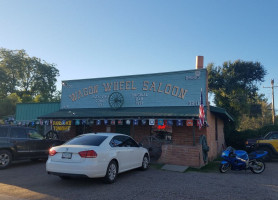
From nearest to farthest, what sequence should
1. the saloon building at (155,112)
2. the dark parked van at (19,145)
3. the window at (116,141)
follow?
the window at (116,141)
the dark parked van at (19,145)
the saloon building at (155,112)

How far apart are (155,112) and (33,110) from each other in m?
11.1

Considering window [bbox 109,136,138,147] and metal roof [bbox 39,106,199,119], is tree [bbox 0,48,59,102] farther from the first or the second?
window [bbox 109,136,138,147]

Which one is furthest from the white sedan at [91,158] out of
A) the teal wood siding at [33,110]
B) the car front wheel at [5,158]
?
the teal wood siding at [33,110]

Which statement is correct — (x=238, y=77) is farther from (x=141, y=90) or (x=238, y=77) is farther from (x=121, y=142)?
(x=121, y=142)

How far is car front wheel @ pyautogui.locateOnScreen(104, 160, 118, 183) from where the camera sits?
691 centimetres

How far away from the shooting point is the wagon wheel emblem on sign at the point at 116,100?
1506cm

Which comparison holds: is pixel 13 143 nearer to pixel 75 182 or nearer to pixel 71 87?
pixel 75 182

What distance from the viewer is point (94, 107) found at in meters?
16.0

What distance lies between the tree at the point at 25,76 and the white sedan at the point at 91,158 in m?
42.0

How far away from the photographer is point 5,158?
966 cm

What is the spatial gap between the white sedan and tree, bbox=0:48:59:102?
42.0 metres

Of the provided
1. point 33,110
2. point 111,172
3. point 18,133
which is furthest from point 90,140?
point 33,110

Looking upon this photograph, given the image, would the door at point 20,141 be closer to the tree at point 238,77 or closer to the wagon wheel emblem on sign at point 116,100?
the wagon wheel emblem on sign at point 116,100

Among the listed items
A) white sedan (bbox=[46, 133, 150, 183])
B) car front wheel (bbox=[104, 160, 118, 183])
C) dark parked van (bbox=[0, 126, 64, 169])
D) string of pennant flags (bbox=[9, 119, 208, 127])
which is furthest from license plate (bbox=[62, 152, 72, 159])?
string of pennant flags (bbox=[9, 119, 208, 127])
